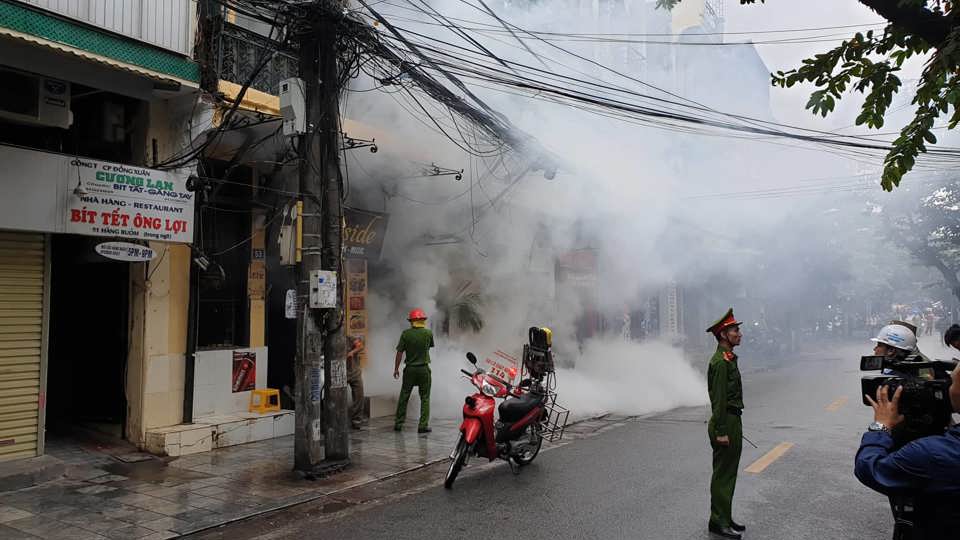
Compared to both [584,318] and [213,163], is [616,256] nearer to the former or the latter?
[584,318]

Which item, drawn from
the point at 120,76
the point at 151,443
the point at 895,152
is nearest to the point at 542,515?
the point at 895,152

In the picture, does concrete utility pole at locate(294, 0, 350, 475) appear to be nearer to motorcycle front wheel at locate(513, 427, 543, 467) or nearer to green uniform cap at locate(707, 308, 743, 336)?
motorcycle front wheel at locate(513, 427, 543, 467)

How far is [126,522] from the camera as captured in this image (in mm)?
5242

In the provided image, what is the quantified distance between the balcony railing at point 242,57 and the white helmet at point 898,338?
277 inches

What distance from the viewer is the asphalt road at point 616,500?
194 inches

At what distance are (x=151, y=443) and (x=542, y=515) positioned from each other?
4.84 m

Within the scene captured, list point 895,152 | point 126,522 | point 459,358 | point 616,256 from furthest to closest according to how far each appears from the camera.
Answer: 1. point 616,256
2. point 459,358
3. point 126,522
4. point 895,152

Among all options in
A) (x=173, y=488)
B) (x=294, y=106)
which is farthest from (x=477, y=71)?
(x=173, y=488)

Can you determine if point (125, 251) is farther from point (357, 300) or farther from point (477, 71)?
point (477, 71)

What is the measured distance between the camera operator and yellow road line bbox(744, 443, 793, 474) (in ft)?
14.7

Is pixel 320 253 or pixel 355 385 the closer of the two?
pixel 320 253

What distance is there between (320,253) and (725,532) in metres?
4.56

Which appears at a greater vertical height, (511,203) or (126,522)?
(511,203)

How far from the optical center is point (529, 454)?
7027 millimetres
